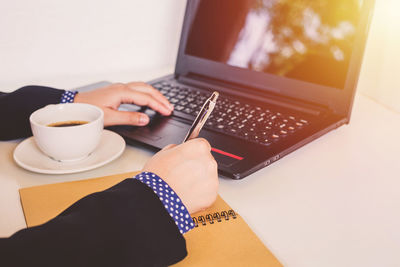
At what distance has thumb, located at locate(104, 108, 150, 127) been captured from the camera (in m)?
0.74

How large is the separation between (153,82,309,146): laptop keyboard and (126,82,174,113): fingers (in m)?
0.03

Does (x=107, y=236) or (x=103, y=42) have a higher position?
(x=103, y=42)

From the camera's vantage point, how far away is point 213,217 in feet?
1.68

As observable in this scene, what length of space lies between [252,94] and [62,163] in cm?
45

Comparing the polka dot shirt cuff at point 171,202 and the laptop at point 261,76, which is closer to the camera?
the polka dot shirt cuff at point 171,202

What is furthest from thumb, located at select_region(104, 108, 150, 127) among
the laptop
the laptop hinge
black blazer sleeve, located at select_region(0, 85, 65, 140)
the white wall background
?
the white wall background

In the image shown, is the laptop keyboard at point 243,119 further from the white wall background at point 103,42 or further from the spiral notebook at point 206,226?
the white wall background at point 103,42

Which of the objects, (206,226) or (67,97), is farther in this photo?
(67,97)

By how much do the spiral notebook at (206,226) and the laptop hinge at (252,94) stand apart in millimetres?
353

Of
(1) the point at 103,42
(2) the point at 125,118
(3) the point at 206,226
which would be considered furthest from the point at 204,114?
(1) the point at 103,42

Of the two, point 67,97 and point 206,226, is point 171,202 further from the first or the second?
point 67,97

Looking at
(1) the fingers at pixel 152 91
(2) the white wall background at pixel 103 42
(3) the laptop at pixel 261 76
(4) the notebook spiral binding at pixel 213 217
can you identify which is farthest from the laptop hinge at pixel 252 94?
(4) the notebook spiral binding at pixel 213 217

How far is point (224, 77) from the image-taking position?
956 millimetres

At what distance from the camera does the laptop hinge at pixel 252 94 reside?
2.69 feet
